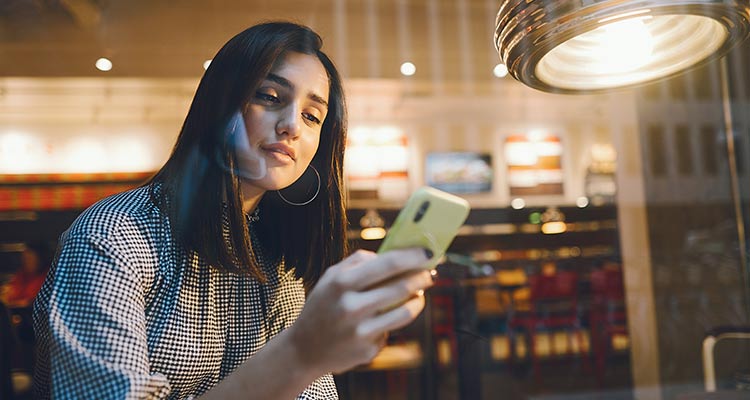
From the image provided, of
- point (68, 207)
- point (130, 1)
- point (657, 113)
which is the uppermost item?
point (130, 1)

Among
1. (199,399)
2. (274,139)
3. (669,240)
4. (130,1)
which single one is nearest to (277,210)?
(274,139)

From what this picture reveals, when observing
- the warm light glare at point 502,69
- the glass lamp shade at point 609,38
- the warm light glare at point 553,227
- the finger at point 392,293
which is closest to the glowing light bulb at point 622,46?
the glass lamp shade at point 609,38

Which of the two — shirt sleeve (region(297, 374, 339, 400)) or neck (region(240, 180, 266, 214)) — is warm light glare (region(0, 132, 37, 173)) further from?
shirt sleeve (region(297, 374, 339, 400))

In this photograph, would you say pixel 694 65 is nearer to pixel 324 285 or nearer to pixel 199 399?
pixel 324 285

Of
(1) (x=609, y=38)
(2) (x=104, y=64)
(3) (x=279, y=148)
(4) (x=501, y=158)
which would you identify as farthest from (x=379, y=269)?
(4) (x=501, y=158)

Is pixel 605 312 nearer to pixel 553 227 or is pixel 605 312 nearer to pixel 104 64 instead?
pixel 553 227

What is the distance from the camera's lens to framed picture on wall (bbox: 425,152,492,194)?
1.51 meters

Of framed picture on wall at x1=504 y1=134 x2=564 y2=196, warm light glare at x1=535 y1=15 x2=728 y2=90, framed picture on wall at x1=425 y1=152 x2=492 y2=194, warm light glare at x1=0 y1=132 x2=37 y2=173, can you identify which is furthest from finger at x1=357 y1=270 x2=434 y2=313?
framed picture on wall at x1=504 y1=134 x2=564 y2=196

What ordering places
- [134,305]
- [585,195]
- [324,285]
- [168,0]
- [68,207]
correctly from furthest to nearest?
[585,195]
[168,0]
[68,207]
[134,305]
[324,285]

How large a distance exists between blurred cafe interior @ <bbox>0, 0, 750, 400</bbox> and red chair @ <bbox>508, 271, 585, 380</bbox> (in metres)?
0.01

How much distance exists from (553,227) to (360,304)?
2.90 m

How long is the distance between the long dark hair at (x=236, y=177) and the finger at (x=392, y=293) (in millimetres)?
284

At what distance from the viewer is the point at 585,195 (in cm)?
301

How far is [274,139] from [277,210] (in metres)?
0.14
